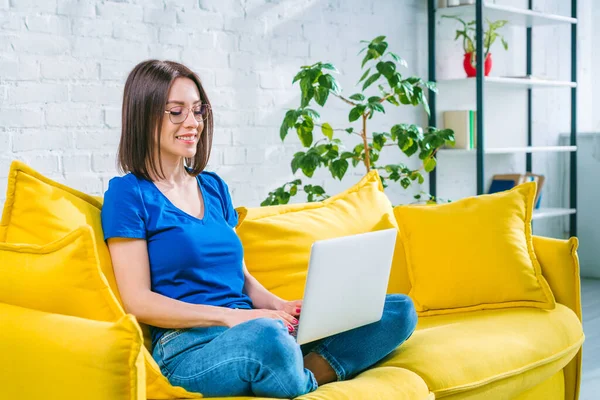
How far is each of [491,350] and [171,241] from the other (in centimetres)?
94

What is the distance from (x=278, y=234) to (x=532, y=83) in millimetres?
2703

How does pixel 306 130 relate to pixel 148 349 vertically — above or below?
above

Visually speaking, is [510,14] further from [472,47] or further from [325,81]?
[325,81]

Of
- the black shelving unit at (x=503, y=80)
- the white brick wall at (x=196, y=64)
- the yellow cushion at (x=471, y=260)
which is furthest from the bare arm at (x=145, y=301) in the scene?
the black shelving unit at (x=503, y=80)

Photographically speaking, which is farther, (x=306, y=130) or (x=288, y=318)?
(x=306, y=130)

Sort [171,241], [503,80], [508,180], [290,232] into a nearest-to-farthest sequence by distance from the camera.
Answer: [171,241] → [290,232] → [503,80] → [508,180]

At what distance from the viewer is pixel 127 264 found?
1861 millimetres

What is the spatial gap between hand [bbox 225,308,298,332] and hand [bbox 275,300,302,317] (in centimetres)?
6

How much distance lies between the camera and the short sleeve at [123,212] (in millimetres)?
1864

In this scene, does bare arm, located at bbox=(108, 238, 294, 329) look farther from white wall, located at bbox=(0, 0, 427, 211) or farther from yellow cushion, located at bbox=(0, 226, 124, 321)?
white wall, located at bbox=(0, 0, 427, 211)

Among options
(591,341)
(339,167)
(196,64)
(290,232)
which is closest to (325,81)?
(339,167)

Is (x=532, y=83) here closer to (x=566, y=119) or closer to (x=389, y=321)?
(x=566, y=119)

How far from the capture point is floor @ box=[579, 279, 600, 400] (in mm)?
3094

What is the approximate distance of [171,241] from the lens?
1.91 m
